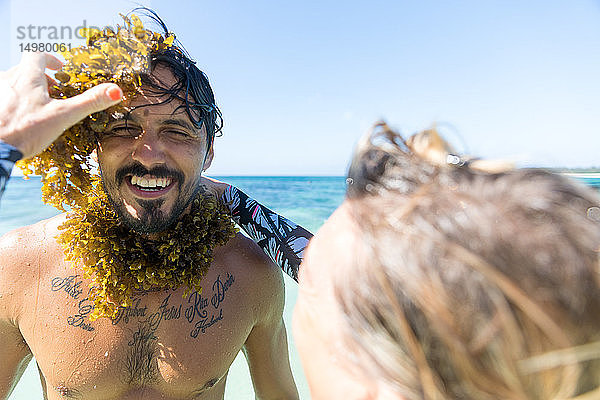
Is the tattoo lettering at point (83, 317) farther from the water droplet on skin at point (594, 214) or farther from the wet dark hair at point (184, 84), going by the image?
the water droplet on skin at point (594, 214)

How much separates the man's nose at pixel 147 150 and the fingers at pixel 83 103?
18.2 inches

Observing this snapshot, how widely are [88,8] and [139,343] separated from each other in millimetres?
1675

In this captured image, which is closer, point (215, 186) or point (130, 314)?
point (130, 314)

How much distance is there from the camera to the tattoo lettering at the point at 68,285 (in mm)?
2010

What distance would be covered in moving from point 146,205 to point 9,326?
3.10 feet

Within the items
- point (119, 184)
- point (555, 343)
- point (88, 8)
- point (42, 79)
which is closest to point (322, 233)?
point (555, 343)

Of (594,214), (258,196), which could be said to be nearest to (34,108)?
(594,214)

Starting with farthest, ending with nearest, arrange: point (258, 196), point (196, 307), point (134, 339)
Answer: point (258, 196), point (196, 307), point (134, 339)

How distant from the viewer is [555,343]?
660 millimetres

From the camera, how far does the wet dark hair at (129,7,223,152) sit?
1945 mm

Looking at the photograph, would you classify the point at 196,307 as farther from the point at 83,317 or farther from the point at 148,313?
Result: the point at 83,317

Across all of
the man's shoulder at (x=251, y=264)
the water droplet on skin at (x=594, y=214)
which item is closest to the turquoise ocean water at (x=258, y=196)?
the man's shoulder at (x=251, y=264)

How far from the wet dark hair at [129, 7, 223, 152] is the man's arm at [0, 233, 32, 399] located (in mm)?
1136

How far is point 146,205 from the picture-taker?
6.48 ft
